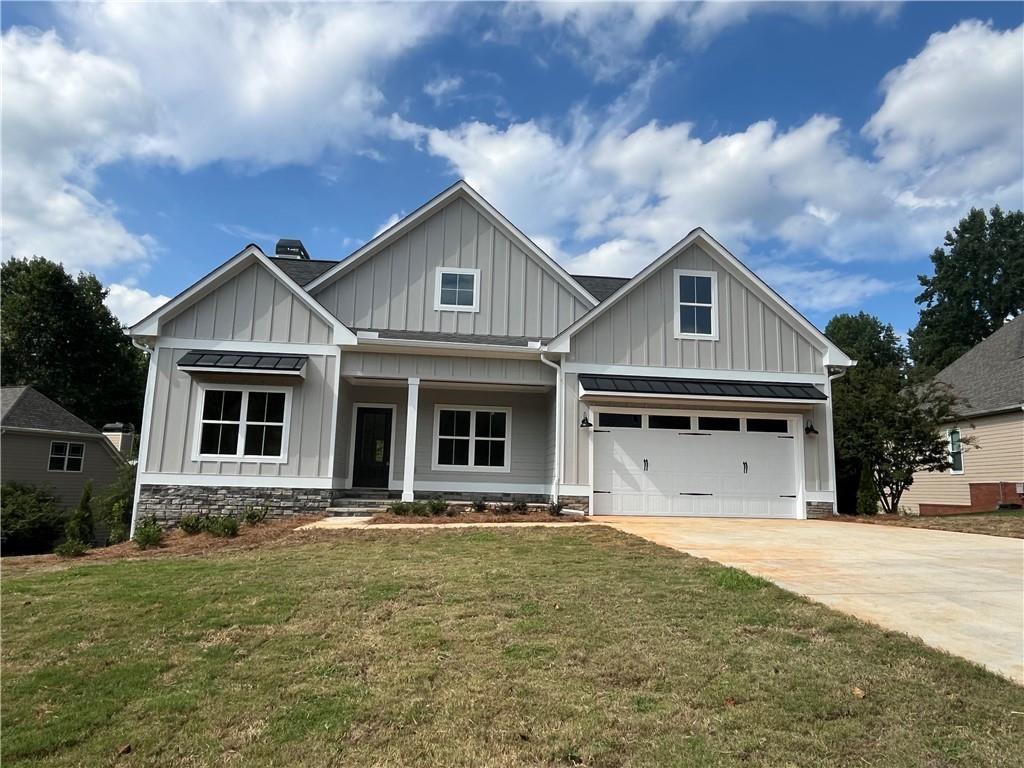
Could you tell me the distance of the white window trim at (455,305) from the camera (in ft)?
49.5

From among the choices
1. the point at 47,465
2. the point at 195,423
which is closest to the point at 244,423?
the point at 195,423

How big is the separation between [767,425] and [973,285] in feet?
125

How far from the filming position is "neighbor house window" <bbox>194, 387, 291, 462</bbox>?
43.3ft

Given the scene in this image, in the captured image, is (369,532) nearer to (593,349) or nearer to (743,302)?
(593,349)

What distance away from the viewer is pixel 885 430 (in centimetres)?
1438

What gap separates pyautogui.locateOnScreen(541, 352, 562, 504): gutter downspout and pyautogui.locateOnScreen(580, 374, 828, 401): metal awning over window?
1.92 ft

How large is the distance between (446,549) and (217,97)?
8401mm

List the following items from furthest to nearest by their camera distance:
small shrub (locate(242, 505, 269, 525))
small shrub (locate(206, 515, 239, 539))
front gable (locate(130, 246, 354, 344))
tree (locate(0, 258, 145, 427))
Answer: tree (locate(0, 258, 145, 427)), front gable (locate(130, 246, 354, 344)), small shrub (locate(242, 505, 269, 525)), small shrub (locate(206, 515, 239, 539))

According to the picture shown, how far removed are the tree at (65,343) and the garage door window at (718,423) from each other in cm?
3760

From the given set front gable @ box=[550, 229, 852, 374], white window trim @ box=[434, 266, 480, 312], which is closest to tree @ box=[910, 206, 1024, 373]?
front gable @ box=[550, 229, 852, 374]

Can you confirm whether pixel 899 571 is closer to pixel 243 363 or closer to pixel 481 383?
pixel 481 383

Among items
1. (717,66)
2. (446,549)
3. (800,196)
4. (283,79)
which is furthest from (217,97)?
(800,196)

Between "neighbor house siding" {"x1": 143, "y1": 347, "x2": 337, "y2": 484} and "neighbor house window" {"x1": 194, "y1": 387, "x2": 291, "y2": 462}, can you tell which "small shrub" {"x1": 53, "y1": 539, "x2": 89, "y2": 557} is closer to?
"neighbor house siding" {"x1": 143, "y1": 347, "x2": 337, "y2": 484}

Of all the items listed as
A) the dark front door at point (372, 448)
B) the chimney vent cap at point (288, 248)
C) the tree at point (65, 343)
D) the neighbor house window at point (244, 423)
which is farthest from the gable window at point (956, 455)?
the tree at point (65, 343)
